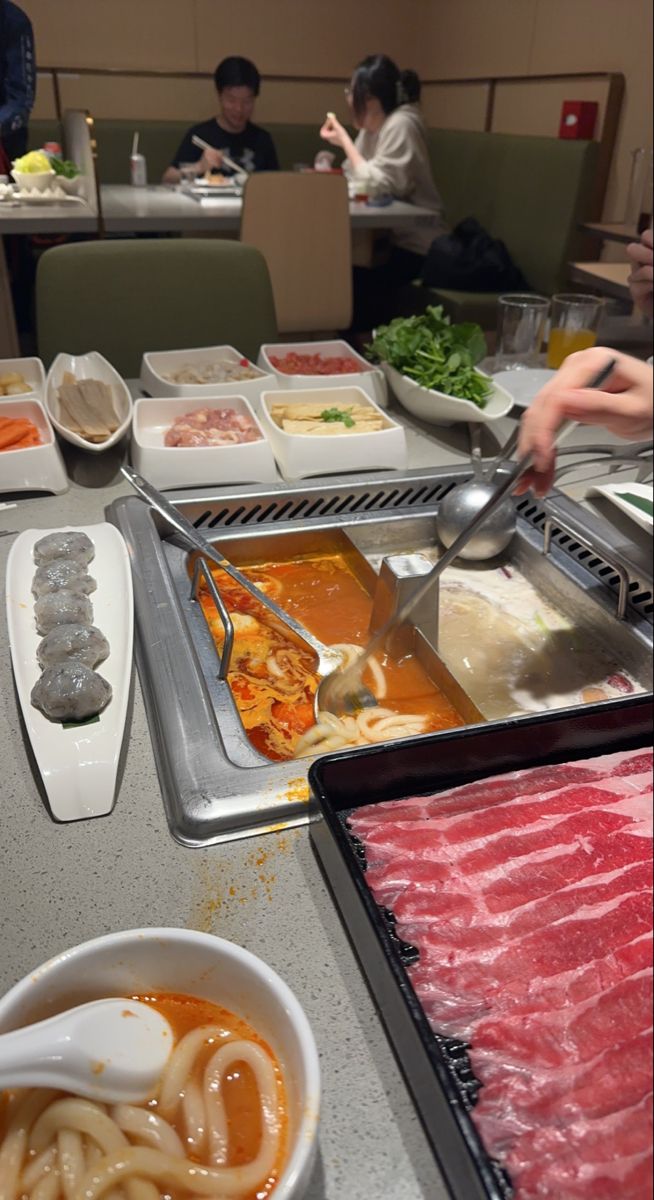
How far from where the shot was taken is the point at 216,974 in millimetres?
609

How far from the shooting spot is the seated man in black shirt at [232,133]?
16.7 ft

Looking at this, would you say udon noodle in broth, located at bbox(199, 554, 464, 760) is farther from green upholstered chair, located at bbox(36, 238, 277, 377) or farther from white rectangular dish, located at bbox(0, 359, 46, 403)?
green upholstered chair, located at bbox(36, 238, 277, 377)

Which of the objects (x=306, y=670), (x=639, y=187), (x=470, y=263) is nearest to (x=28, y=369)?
(x=306, y=670)

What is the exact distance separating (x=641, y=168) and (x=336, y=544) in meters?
3.96

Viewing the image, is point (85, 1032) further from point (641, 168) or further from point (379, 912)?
point (641, 168)

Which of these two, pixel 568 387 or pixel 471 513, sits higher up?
pixel 568 387

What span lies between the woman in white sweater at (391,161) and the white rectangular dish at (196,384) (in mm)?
3157

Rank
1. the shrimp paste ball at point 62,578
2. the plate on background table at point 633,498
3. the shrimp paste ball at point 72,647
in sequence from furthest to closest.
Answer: the plate on background table at point 633,498, the shrimp paste ball at point 62,578, the shrimp paste ball at point 72,647

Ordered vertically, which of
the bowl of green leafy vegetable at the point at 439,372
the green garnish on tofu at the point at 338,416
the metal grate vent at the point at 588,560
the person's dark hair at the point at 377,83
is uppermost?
the person's dark hair at the point at 377,83

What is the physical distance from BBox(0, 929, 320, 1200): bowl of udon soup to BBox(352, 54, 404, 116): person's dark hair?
5.46 metres

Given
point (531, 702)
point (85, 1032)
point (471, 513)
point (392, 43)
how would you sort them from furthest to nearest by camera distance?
point (392, 43), point (471, 513), point (531, 702), point (85, 1032)

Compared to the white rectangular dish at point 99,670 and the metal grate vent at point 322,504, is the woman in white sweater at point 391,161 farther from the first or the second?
the white rectangular dish at point 99,670

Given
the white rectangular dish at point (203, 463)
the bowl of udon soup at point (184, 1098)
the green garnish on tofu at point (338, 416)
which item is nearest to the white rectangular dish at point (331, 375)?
the green garnish on tofu at point (338, 416)

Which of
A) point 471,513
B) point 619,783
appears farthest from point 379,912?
point 471,513
